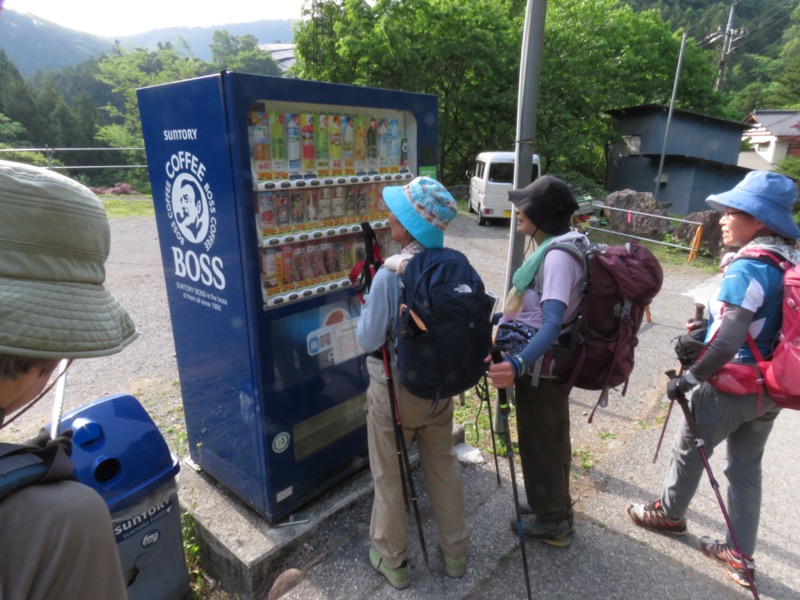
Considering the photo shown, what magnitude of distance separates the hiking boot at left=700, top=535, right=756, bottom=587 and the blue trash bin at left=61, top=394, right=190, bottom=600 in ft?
9.60

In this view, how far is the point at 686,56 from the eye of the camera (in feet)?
85.1

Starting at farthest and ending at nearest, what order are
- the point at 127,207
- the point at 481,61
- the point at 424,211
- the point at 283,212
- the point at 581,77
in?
the point at 581,77, the point at 481,61, the point at 127,207, the point at 283,212, the point at 424,211

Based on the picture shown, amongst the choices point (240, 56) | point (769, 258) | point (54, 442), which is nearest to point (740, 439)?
point (769, 258)

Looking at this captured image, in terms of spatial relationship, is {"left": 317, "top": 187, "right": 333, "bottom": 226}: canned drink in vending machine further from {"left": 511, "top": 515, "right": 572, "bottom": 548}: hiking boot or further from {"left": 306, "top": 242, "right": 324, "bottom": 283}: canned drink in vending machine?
{"left": 511, "top": 515, "right": 572, "bottom": 548}: hiking boot

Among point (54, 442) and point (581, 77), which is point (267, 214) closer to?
point (54, 442)

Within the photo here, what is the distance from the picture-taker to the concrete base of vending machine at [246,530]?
2.55 metres

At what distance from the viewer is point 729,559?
8.77 feet

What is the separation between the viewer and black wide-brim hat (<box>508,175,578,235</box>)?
8.21 feet

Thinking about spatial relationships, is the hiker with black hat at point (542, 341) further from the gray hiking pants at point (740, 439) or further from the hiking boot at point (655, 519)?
the gray hiking pants at point (740, 439)

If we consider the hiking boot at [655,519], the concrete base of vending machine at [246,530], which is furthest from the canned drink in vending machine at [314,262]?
the hiking boot at [655,519]

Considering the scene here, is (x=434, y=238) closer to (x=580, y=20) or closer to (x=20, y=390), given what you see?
(x=20, y=390)

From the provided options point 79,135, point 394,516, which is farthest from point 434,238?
point 79,135

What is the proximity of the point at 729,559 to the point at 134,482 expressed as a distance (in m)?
3.12

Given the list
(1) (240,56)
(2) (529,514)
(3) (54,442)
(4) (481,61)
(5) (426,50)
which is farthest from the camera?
(1) (240,56)
